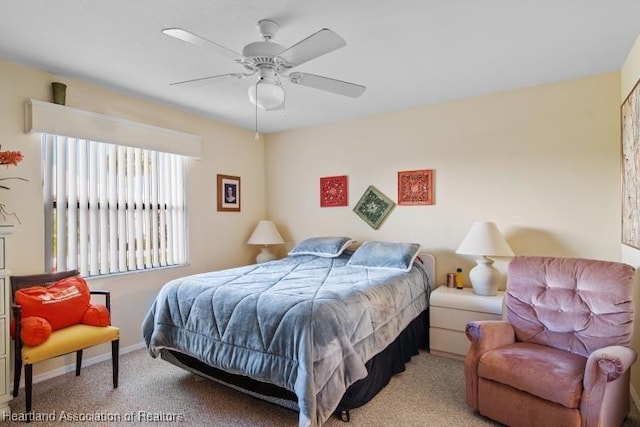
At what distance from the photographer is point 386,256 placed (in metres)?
3.50

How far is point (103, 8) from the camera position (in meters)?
1.97

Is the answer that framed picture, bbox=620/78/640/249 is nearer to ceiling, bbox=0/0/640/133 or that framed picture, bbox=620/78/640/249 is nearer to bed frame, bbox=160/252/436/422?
ceiling, bbox=0/0/640/133

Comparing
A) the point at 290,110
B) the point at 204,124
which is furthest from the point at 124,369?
the point at 290,110

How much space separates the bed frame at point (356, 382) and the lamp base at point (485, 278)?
618mm

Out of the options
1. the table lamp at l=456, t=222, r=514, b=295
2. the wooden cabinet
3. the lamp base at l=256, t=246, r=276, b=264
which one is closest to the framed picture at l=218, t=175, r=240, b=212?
the lamp base at l=256, t=246, r=276, b=264

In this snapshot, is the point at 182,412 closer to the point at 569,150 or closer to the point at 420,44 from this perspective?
the point at 420,44

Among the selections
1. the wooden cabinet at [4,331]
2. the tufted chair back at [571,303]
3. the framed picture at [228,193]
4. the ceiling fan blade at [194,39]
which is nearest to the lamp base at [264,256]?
the framed picture at [228,193]

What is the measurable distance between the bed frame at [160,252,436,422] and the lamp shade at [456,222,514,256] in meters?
0.82

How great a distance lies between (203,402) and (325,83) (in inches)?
92.7

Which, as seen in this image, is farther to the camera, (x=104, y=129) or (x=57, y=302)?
(x=104, y=129)

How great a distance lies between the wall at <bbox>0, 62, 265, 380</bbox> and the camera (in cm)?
272

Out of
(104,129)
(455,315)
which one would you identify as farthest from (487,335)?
(104,129)

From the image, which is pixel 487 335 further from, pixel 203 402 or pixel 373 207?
pixel 373 207

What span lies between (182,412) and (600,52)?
395 centimetres
